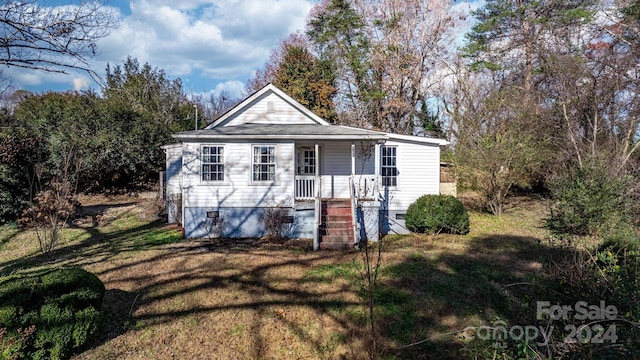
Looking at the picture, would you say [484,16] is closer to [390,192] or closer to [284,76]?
[284,76]

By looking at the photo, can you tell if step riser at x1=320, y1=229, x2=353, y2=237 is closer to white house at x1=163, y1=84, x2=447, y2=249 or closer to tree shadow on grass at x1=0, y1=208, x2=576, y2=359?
white house at x1=163, y1=84, x2=447, y2=249

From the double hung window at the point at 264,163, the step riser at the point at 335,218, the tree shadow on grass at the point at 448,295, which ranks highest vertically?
the double hung window at the point at 264,163

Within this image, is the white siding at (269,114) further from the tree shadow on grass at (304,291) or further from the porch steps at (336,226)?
the tree shadow on grass at (304,291)

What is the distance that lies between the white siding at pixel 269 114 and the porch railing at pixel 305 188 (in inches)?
137

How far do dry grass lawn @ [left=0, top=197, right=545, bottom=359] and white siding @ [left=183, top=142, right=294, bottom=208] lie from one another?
1.56m

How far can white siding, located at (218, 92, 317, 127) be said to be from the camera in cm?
1436

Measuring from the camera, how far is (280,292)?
265 inches

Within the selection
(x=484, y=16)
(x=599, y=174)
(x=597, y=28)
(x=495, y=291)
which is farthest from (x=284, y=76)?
(x=495, y=291)

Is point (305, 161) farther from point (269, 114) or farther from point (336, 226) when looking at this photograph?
point (336, 226)

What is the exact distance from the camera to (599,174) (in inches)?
408

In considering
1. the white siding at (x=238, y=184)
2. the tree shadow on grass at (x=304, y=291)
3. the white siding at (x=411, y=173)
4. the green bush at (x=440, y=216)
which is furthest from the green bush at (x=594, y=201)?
the white siding at (x=238, y=184)

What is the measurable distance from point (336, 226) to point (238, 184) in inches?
156

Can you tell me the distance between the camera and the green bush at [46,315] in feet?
14.0

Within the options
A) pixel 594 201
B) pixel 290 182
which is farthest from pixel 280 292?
pixel 594 201
